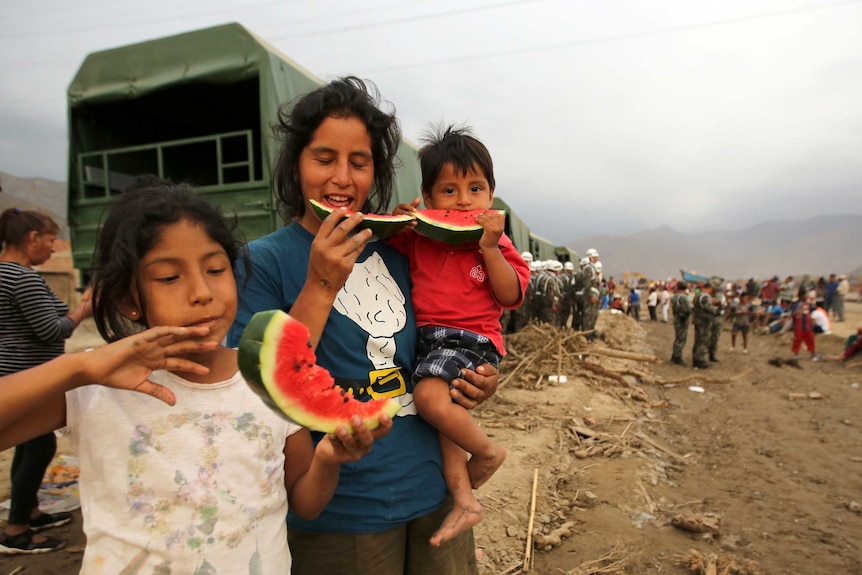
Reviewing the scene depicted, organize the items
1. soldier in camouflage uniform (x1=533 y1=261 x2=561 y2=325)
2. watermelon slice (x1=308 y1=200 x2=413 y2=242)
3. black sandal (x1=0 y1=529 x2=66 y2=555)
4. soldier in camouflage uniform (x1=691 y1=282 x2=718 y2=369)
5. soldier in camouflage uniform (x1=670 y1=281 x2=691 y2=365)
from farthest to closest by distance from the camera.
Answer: soldier in camouflage uniform (x1=533 y1=261 x2=561 y2=325), soldier in camouflage uniform (x1=670 y1=281 x2=691 y2=365), soldier in camouflage uniform (x1=691 y1=282 x2=718 y2=369), black sandal (x1=0 y1=529 x2=66 y2=555), watermelon slice (x1=308 y1=200 x2=413 y2=242)

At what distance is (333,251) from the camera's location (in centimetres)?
138

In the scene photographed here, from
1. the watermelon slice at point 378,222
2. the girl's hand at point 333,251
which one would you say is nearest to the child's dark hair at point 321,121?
the watermelon slice at point 378,222

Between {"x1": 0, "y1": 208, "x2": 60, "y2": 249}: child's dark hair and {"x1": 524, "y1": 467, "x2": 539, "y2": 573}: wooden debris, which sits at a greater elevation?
{"x1": 0, "y1": 208, "x2": 60, "y2": 249}: child's dark hair

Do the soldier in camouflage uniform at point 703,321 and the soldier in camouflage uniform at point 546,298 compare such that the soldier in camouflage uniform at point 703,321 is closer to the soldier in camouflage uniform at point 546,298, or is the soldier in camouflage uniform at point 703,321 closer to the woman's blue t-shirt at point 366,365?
the soldier in camouflage uniform at point 546,298

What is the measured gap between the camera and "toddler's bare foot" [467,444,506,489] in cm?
191

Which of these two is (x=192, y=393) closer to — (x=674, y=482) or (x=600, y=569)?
(x=600, y=569)

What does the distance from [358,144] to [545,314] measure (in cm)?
1209

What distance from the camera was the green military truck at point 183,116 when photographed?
5.09 metres

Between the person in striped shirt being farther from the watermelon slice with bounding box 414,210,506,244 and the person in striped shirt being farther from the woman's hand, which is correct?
the woman's hand

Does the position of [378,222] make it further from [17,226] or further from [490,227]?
[17,226]

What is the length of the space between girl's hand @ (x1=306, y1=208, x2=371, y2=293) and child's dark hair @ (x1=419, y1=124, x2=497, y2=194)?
979 mm

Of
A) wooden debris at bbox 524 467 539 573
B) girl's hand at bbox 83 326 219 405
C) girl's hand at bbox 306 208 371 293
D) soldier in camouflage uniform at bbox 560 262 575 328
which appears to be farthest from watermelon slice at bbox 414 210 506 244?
soldier in camouflage uniform at bbox 560 262 575 328

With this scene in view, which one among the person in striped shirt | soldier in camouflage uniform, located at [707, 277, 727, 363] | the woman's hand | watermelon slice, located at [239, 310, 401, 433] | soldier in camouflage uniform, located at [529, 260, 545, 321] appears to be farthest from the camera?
soldier in camouflage uniform, located at [529, 260, 545, 321]

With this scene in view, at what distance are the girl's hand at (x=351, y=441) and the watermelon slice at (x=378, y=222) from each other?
0.63 m
